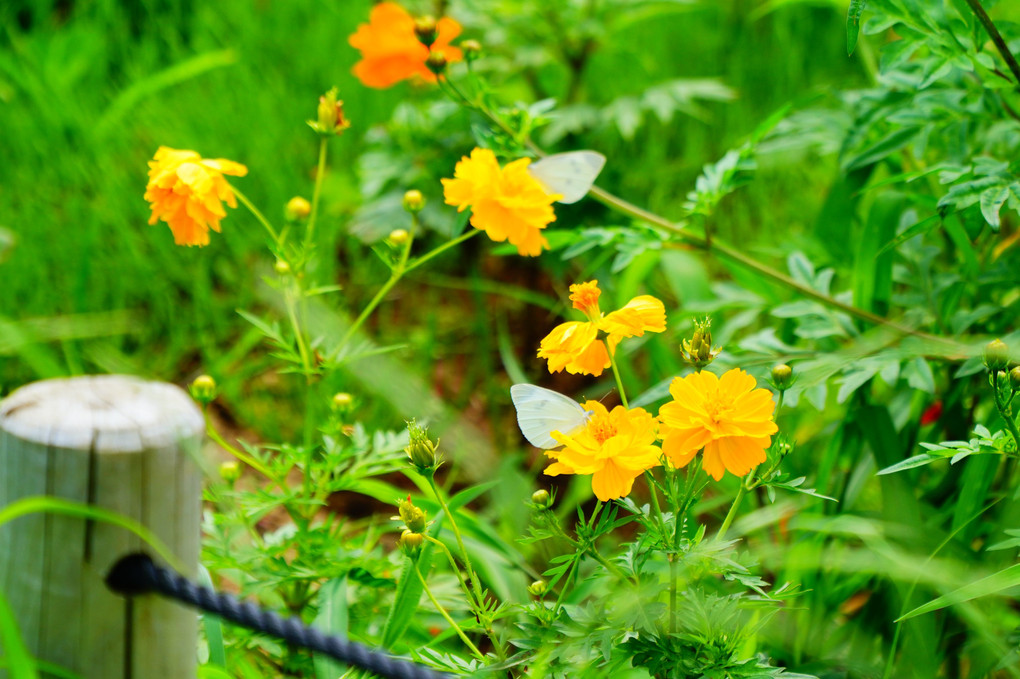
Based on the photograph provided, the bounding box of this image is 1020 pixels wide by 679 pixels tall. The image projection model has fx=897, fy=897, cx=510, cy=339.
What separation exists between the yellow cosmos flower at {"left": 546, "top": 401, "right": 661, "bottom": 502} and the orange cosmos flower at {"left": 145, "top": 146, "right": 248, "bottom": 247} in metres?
0.49

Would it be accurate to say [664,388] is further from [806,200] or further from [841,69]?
[841,69]

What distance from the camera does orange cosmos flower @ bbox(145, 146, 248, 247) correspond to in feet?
3.36

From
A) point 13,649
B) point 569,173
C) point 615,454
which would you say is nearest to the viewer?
point 13,649

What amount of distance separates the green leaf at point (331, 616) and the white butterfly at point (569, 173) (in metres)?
0.56

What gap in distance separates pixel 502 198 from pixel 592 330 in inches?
9.9

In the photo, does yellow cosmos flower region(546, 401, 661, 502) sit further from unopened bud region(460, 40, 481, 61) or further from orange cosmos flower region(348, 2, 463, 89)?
orange cosmos flower region(348, 2, 463, 89)

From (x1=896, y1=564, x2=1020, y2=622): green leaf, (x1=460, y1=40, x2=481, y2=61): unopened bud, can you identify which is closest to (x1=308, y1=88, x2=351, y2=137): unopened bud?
(x1=460, y1=40, x2=481, y2=61): unopened bud

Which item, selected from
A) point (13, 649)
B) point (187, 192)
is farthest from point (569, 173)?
point (13, 649)

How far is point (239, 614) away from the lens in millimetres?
735

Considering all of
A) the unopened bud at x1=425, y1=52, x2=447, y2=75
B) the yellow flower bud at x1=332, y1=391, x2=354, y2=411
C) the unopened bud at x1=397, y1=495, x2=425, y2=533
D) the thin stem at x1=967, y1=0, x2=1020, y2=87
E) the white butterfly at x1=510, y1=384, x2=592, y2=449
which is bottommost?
the yellow flower bud at x1=332, y1=391, x2=354, y2=411

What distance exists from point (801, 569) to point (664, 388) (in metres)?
0.34

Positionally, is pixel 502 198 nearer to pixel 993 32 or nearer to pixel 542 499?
pixel 542 499

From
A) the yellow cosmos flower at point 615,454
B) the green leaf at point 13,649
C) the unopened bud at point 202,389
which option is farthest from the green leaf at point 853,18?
the green leaf at point 13,649

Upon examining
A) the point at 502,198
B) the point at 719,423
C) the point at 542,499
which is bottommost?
the point at 542,499
